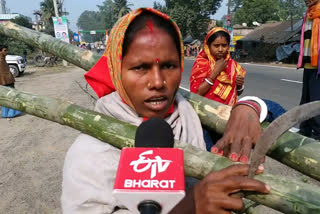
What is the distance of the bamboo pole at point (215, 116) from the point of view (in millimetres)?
994

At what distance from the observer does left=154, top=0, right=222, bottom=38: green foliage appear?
116 feet

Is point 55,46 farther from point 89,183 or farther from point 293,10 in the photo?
point 293,10

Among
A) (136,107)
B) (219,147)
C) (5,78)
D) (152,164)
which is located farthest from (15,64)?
(152,164)

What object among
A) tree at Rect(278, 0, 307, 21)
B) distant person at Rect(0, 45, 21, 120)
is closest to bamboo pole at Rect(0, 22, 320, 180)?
distant person at Rect(0, 45, 21, 120)

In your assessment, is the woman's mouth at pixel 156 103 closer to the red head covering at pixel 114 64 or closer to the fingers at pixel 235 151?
the red head covering at pixel 114 64

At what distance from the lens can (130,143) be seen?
1.03 m

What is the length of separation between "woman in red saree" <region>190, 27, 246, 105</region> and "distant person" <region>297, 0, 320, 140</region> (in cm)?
132

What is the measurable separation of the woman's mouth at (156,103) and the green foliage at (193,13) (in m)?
35.7

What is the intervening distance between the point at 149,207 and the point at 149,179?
68 mm

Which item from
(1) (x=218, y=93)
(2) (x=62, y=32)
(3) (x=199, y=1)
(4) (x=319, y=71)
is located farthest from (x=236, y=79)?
(3) (x=199, y=1)

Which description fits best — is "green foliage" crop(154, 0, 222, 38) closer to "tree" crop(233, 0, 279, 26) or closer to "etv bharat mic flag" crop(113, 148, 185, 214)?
"tree" crop(233, 0, 279, 26)

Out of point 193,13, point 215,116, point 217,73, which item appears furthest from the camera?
point 193,13

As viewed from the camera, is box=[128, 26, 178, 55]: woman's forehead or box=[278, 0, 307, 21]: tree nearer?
box=[128, 26, 178, 55]: woman's forehead

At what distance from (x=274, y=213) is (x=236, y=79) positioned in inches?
55.5
